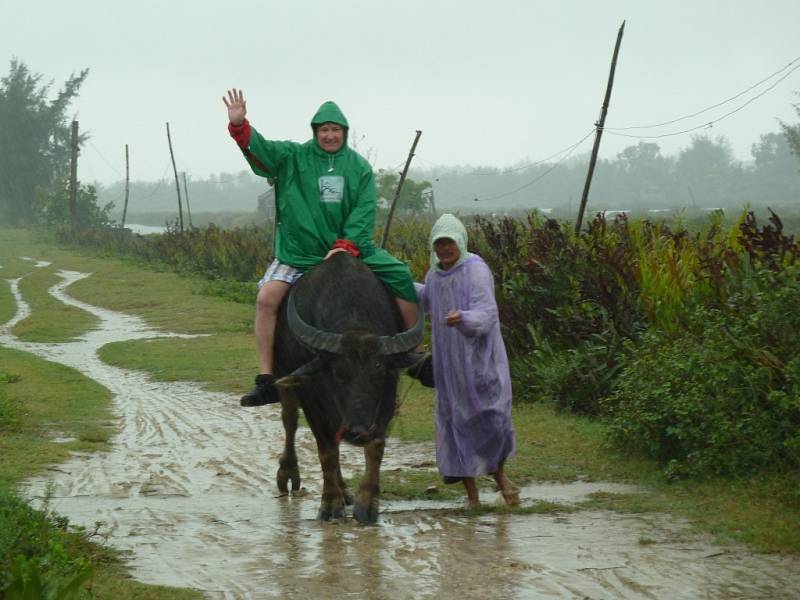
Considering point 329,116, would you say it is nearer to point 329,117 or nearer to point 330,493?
point 329,117

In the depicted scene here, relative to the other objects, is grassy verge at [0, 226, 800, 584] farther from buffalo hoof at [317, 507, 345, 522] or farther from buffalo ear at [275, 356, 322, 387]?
buffalo ear at [275, 356, 322, 387]

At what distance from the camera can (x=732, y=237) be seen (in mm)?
9133

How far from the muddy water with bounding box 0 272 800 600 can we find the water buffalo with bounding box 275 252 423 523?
0.88 feet

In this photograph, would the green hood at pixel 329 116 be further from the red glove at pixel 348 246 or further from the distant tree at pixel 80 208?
the distant tree at pixel 80 208

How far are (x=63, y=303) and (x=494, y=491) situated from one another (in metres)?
18.3

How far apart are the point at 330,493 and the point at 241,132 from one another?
2105mm

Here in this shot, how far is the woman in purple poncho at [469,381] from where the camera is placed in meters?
6.38

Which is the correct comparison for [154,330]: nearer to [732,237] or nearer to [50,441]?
[50,441]

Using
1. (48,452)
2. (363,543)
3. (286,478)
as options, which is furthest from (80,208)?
(363,543)

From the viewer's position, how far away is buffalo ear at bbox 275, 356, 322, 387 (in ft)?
20.1

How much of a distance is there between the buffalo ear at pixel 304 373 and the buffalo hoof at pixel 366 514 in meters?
0.71

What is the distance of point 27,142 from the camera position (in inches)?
2544

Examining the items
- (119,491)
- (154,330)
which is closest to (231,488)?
(119,491)

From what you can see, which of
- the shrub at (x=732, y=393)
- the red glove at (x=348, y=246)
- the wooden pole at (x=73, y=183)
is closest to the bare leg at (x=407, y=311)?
the red glove at (x=348, y=246)
